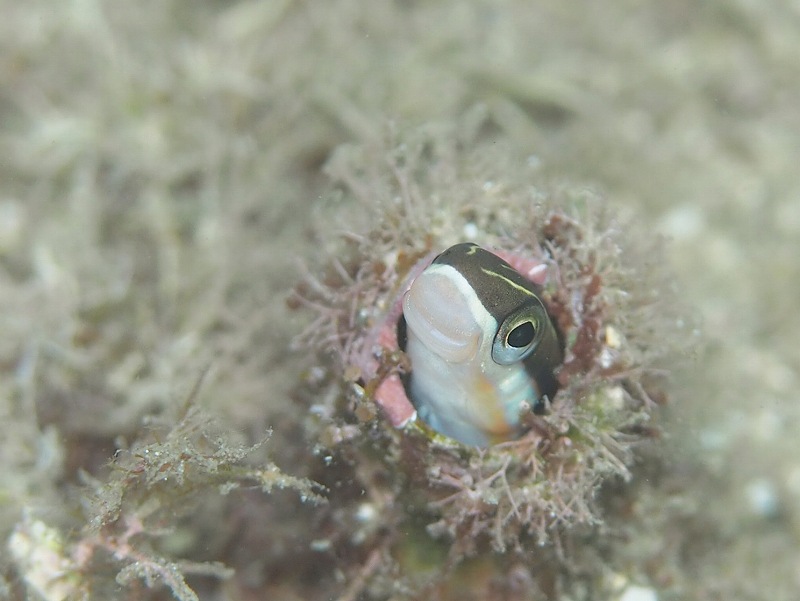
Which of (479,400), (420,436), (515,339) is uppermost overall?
(515,339)

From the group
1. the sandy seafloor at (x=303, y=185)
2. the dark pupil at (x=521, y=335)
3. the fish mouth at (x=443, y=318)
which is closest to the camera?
the fish mouth at (x=443, y=318)

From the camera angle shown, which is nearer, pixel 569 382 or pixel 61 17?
pixel 569 382

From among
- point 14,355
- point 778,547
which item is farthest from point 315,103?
point 778,547

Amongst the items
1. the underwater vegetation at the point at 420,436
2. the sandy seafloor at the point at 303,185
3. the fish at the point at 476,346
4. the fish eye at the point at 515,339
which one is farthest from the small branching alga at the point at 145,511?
the fish eye at the point at 515,339

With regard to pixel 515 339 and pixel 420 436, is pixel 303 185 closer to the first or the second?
pixel 420 436

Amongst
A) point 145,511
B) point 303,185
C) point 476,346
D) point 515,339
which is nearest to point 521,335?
point 515,339

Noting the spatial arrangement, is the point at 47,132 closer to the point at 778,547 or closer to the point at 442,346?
the point at 442,346

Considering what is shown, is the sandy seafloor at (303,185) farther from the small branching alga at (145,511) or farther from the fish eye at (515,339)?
the fish eye at (515,339)

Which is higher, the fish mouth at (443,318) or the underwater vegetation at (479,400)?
the fish mouth at (443,318)
